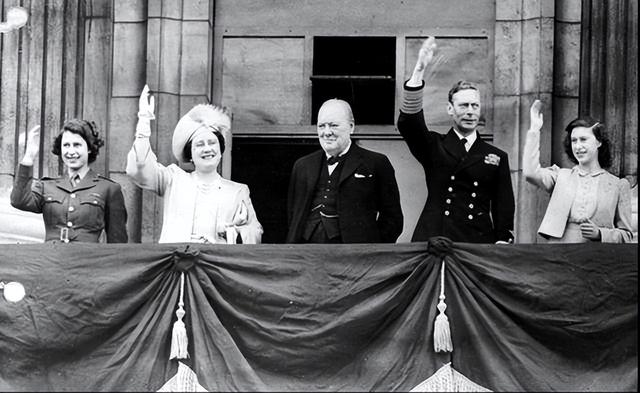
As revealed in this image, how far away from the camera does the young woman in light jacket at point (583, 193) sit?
15523 mm

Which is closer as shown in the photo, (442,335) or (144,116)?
(442,335)

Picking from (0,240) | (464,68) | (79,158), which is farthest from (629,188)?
(0,240)

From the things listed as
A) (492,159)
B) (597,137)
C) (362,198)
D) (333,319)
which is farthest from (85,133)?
(597,137)

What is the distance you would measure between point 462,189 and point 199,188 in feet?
7.34

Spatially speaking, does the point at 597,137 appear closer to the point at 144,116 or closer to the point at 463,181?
the point at 463,181

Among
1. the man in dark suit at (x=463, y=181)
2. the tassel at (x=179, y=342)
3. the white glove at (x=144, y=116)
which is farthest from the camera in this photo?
the man in dark suit at (x=463, y=181)

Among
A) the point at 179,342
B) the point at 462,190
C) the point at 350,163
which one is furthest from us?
the point at 350,163

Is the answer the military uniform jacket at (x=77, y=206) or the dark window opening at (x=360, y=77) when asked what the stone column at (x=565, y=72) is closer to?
the dark window opening at (x=360, y=77)

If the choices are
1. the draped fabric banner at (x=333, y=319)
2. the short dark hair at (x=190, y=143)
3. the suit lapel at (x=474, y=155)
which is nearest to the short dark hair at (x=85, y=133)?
the short dark hair at (x=190, y=143)

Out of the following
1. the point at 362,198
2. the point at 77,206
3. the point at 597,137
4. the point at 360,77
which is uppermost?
the point at 360,77

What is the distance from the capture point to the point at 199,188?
15.9 m

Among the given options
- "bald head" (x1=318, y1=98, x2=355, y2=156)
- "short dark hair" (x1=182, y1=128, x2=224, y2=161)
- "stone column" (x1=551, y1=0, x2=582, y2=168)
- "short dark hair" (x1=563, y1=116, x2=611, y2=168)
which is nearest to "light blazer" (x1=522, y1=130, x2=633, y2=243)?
"short dark hair" (x1=563, y1=116, x2=611, y2=168)

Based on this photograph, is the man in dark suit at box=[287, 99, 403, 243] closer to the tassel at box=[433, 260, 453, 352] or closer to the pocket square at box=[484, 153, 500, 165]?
the pocket square at box=[484, 153, 500, 165]

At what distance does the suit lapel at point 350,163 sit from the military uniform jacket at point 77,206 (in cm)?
196
